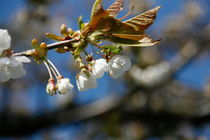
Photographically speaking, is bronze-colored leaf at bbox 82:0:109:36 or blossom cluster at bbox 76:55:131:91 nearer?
bronze-colored leaf at bbox 82:0:109:36

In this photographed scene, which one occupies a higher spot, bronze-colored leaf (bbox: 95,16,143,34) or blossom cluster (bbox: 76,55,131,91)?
bronze-colored leaf (bbox: 95,16,143,34)

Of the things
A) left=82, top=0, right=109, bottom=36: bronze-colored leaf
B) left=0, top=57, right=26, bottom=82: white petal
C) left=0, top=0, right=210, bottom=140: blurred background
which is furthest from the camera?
left=0, top=0, right=210, bottom=140: blurred background

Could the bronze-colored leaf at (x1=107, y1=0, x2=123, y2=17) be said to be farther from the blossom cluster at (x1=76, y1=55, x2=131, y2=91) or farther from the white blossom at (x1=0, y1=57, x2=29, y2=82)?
the white blossom at (x1=0, y1=57, x2=29, y2=82)

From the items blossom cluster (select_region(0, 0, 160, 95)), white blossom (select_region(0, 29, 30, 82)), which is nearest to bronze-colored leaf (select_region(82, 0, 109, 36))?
blossom cluster (select_region(0, 0, 160, 95))

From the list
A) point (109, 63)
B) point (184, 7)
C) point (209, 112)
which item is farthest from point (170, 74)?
point (109, 63)

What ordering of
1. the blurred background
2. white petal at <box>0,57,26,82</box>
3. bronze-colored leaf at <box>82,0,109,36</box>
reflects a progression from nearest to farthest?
bronze-colored leaf at <box>82,0,109,36</box> → white petal at <box>0,57,26,82</box> → the blurred background

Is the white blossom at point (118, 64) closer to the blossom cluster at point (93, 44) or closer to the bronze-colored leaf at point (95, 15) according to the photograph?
the blossom cluster at point (93, 44)
